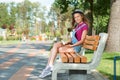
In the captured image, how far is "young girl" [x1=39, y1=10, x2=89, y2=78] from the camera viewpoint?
891 cm

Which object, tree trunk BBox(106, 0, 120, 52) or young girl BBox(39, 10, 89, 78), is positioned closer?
young girl BBox(39, 10, 89, 78)

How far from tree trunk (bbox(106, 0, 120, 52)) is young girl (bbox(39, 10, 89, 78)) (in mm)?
12740

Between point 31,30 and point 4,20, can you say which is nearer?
point 31,30

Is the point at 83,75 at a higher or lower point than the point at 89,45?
lower

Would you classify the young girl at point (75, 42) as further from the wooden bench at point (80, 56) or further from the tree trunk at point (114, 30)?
the tree trunk at point (114, 30)

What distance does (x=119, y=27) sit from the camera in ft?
72.9

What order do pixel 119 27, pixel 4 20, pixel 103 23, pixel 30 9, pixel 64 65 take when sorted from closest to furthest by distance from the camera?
pixel 64 65, pixel 119 27, pixel 103 23, pixel 30 9, pixel 4 20

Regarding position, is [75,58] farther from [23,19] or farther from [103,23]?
[23,19]

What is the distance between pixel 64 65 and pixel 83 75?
509mm

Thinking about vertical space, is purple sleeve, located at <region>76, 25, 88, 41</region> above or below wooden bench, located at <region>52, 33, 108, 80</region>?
above

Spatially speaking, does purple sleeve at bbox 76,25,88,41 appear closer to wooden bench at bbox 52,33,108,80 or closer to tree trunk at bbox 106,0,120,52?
wooden bench at bbox 52,33,108,80

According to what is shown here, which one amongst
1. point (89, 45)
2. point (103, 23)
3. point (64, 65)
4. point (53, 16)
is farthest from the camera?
point (53, 16)

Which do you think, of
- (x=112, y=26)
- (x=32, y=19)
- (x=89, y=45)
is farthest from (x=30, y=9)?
(x=89, y=45)

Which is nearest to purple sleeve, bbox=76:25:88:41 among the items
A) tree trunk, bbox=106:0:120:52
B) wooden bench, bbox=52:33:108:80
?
wooden bench, bbox=52:33:108:80
